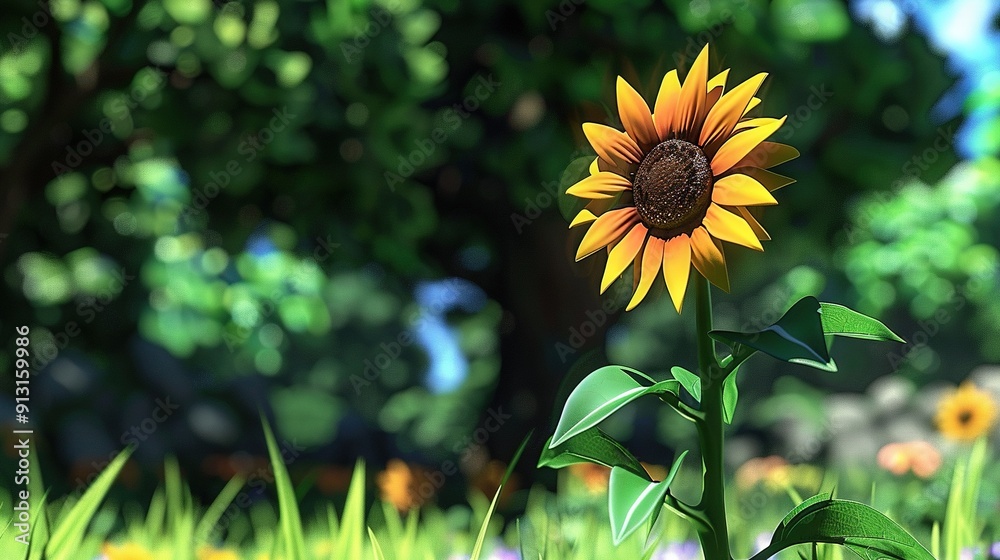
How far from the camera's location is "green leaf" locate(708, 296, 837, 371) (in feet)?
2.76

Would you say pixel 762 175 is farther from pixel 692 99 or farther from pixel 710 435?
pixel 710 435

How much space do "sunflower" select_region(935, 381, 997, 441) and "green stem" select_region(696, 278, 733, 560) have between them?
13.5 ft

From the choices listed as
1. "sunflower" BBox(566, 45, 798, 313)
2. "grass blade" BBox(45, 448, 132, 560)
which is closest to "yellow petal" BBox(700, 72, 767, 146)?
"sunflower" BBox(566, 45, 798, 313)

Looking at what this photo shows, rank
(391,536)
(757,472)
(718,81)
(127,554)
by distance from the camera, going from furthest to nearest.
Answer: (757,472) < (391,536) < (127,554) < (718,81)

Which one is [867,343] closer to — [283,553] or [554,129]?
[554,129]

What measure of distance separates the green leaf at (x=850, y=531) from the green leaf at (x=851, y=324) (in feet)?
0.69

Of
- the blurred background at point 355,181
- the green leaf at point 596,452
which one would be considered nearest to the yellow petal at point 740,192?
the green leaf at point 596,452

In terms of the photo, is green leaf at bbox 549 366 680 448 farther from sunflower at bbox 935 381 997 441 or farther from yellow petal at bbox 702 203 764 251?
sunflower at bbox 935 381 997 441

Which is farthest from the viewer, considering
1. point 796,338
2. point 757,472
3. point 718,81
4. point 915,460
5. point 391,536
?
point 757,472

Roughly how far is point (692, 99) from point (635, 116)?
0.07 m

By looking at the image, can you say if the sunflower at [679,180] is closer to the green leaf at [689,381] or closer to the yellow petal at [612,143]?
the yellow petal at [612,143]

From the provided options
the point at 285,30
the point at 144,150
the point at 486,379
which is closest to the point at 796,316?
the point at 285,30

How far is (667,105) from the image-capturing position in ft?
3.20

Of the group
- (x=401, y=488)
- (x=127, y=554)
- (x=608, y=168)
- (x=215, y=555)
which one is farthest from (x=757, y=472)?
(x=608, y=168)
